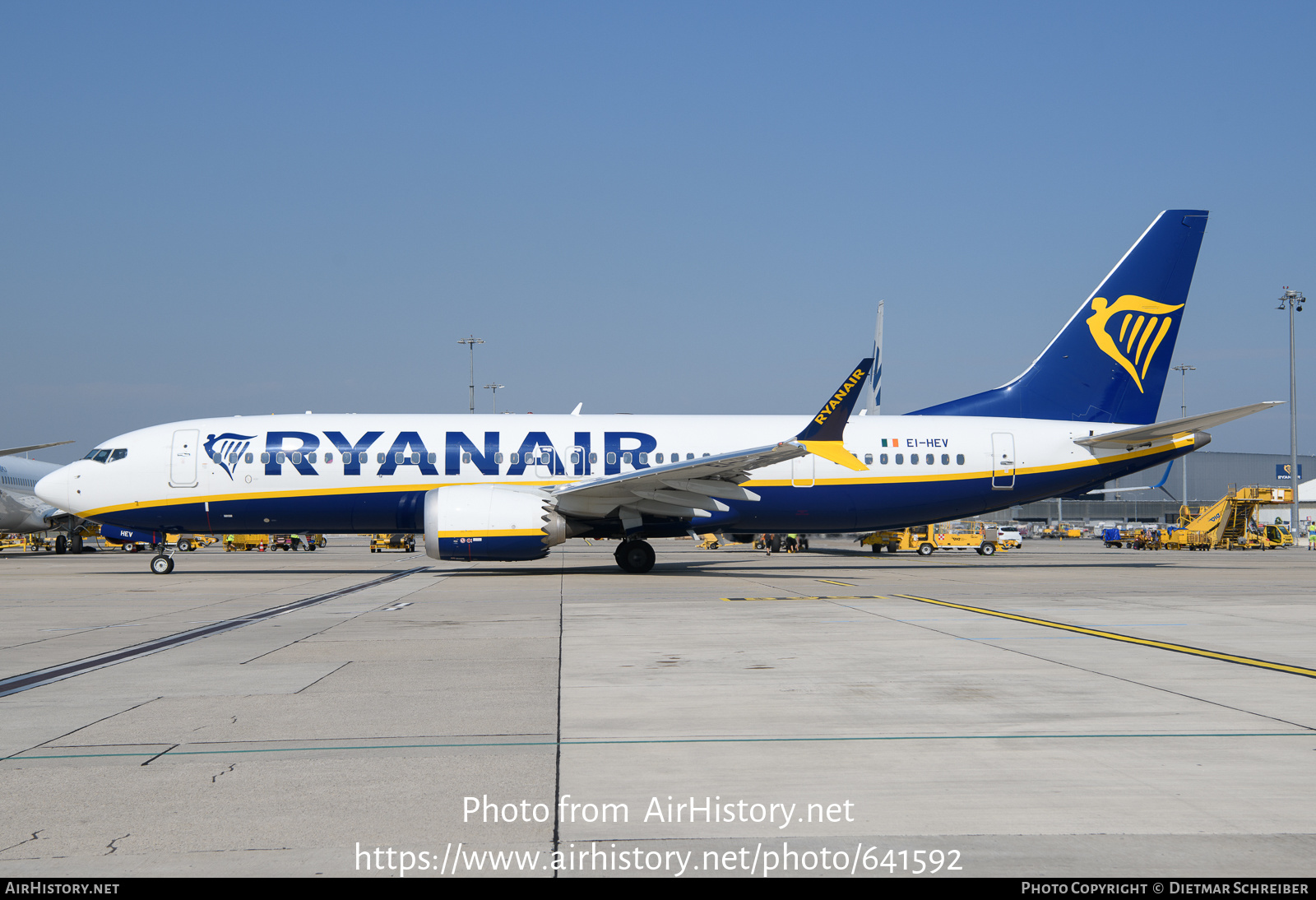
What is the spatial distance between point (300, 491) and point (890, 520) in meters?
15.5

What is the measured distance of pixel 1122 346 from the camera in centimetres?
2811

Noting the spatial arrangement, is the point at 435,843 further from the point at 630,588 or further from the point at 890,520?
the point at 890,520

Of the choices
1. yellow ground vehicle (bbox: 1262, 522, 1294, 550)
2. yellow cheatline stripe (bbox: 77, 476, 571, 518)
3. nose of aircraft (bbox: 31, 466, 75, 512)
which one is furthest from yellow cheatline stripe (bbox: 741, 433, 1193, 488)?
yellow ground vehicle (bbox: 1262, 522, 1294, 550)

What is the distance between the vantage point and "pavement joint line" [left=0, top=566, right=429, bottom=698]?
344 inches

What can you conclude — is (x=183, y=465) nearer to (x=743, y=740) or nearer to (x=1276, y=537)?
(x=743, y=740)

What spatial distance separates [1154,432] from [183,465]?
1008 inches

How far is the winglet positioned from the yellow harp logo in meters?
8.85

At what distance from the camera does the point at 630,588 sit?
1939 cm

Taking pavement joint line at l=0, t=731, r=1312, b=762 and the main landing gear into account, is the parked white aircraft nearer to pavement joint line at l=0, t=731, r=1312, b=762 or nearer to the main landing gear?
the main landing gear

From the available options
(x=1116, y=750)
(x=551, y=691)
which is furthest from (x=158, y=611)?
(x=1116, y=750)

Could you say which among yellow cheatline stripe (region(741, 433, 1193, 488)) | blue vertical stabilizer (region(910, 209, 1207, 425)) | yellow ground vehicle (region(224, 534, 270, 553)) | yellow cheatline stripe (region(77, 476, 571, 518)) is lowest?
yellow ground vehicle (region(224, 534, 270, 553))

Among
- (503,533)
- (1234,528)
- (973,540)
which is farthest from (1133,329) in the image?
(1234,528)

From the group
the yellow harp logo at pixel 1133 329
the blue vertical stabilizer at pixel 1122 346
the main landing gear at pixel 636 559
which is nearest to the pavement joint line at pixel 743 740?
the main landing gear at pixel 636 559

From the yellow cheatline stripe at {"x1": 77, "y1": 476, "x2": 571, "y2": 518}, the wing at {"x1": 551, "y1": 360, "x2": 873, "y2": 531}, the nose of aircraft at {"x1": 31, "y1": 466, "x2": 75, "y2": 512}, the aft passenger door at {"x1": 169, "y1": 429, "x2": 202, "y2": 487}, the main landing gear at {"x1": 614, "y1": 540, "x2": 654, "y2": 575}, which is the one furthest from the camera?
the main landing gear at {"x1": 614, "y1": 540, "x2": 654, "y2": 575}
